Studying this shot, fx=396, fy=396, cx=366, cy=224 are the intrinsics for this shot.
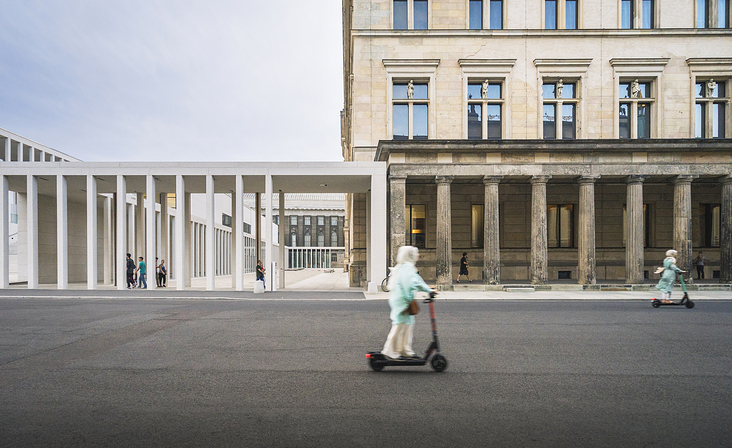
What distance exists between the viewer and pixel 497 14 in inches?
951

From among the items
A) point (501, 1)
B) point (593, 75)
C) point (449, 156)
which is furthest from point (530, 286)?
point (501, 1)

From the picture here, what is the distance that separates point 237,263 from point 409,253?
1700 centimetres

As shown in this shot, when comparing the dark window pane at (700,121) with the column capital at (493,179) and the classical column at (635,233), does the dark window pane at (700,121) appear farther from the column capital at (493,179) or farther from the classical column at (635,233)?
the column capital at (493,179)

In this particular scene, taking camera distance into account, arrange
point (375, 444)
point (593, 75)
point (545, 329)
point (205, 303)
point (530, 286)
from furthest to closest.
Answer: point (593, 75) → point (530, 286) → point (205, 303) → point (545, 329) → point (375, 444)

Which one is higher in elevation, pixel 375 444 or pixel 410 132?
pixel 410 132

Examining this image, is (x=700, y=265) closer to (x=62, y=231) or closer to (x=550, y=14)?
(x=550, y=14)

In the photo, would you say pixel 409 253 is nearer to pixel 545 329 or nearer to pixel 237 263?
pixel 545 329

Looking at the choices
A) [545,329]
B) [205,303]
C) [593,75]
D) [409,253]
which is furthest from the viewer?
[593,75]

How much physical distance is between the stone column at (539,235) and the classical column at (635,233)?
4.54 meters

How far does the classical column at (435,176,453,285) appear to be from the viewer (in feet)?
67.1

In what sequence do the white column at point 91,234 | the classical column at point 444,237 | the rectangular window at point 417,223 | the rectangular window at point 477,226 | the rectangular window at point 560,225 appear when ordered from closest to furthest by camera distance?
the classical column at point 444,237 → the white column at point 91,234 → the rectangular window at point 417,223 → the rectangular window at point 477,226 → the rectangular window at point 560,225

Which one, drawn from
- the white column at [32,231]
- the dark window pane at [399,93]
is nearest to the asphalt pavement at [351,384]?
the white column at [32,231]

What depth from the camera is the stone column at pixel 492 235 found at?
20.7 metres

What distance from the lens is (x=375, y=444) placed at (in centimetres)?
402
